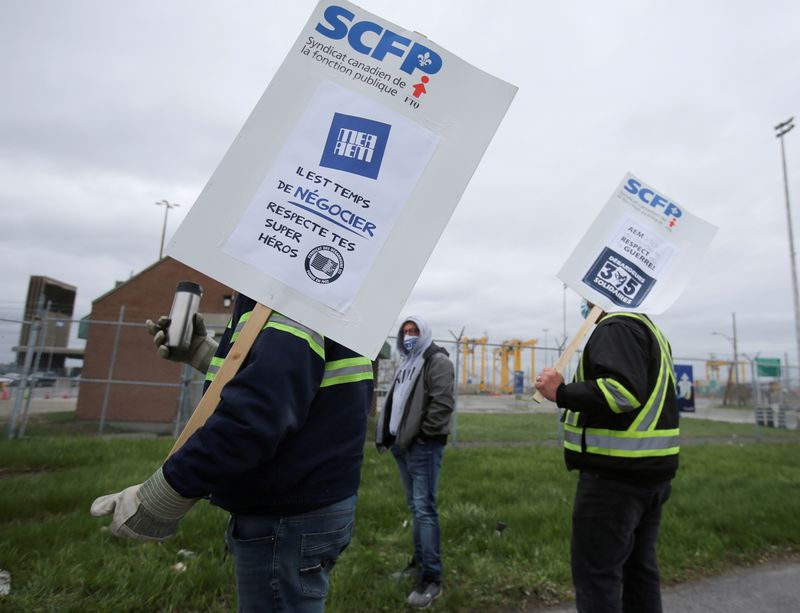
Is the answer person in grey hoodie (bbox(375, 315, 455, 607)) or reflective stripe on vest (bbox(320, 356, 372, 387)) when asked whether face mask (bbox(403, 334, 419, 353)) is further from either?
reflective stripe on vest (bbox(320, 356, 372, 387))

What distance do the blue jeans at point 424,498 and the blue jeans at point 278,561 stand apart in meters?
2.01

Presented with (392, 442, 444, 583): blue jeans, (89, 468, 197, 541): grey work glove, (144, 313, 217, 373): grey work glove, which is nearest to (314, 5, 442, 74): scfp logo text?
(144, 313, 217, 373): grey work glove

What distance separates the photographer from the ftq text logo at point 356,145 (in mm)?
1746

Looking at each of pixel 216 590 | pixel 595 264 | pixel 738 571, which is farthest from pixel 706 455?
pixel 216 590

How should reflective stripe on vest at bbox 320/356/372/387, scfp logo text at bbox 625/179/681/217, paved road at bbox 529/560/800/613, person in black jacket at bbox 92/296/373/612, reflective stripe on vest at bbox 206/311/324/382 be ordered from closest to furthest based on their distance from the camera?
person in black jacket at bbox 92/296/373/612
reflective stripe on vest at bbox 206/311/324/382
reflective stripe on vest at bbox 320/356/372/387
scfp logo text at bbox 625/179/681/217
paved road at bbox 529/560/800/613

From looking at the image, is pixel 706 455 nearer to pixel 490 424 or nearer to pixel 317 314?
pixel 490 424

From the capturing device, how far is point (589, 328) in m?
3.05

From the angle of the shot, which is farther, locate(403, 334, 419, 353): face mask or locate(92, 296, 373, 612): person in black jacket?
locate(403, 334, 419, 353): face mask

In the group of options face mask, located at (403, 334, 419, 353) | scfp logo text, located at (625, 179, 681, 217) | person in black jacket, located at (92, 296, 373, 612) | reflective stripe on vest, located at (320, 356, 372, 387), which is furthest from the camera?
face mask, located at (403, 334, 419, 353)

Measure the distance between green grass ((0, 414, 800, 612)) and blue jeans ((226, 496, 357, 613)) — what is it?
1842 millimetres

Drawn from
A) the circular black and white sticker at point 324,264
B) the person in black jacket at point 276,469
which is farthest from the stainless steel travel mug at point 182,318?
Answer: the circular black and white sticker at point 324,264

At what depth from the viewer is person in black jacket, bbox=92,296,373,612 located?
4.80 ft

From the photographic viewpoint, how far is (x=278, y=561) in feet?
5.46

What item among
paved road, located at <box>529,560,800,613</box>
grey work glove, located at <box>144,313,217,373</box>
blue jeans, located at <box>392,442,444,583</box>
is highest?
grey work glove, located at <box>144,313,217,373</box>
